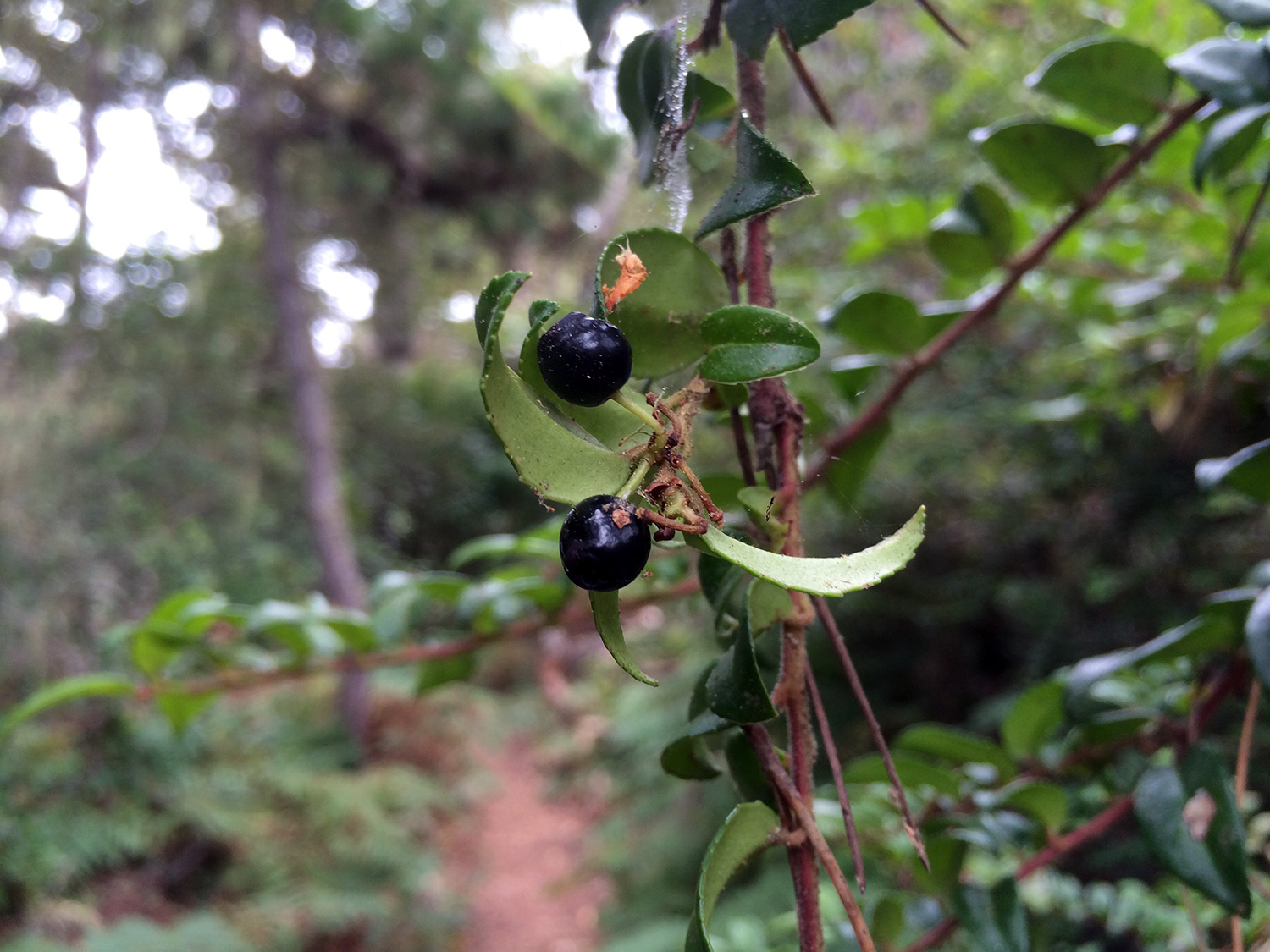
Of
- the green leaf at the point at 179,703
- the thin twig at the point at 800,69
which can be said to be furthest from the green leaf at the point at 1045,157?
the green leaf at the point at 179,703

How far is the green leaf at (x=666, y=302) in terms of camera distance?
29 cm

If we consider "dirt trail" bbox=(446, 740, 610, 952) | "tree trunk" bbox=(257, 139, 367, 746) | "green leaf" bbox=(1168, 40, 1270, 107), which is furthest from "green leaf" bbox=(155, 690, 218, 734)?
"tree trunk" bbox=(257, 139, 367, 746)

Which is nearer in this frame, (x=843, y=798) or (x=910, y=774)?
(x=843, y=798)

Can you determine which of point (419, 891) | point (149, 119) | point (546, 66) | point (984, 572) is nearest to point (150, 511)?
point (419, 891)

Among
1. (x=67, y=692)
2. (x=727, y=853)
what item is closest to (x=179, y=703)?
(x=67, y=692)

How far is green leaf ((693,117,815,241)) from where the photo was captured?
10.0 inches

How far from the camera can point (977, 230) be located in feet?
1.87

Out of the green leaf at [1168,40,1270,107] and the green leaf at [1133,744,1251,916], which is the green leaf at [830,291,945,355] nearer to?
the green leaf at [1168,40,1270,107]

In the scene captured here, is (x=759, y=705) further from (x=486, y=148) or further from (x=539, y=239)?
(x=539, y=239)

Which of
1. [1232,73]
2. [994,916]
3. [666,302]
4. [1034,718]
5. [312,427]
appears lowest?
[994,916]

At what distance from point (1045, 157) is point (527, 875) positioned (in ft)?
12.8

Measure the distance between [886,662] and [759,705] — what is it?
2169mm

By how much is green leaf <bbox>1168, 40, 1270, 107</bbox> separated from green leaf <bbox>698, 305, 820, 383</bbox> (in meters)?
0.33

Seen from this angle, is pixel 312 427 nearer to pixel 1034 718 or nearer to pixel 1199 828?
pixel 1034 718
